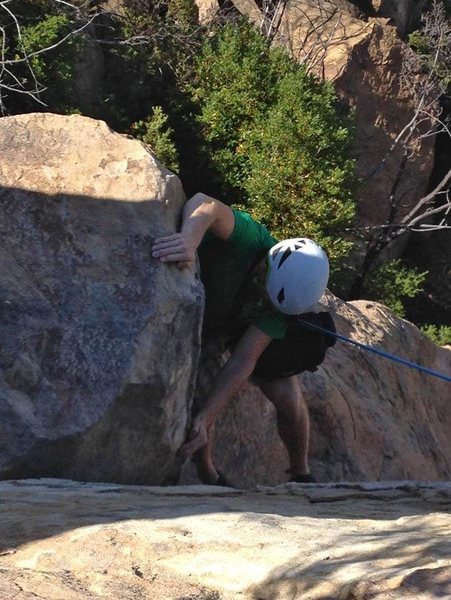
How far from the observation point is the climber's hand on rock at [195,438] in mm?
4719

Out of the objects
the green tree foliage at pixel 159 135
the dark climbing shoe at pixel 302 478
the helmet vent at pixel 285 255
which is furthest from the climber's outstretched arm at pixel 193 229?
the green tree foliage at pixel 159 135

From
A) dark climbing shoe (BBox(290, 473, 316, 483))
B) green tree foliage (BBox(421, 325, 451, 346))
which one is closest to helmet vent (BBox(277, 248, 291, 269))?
dark climbing shoe (BBox(290, 473, 316, 483))

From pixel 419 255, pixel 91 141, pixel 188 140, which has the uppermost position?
pixel 91 141

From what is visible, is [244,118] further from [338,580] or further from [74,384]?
[338,580]

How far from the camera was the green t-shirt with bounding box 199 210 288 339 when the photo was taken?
16.5 ft

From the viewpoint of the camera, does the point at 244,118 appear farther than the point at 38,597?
Yes

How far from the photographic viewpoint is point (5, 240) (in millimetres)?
4418

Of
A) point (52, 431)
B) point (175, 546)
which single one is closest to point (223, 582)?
point (175, 546)

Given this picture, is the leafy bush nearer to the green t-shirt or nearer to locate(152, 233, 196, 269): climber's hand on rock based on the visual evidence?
the green t-shirt

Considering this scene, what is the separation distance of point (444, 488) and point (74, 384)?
1.55 m

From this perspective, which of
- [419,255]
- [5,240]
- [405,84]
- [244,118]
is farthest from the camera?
[419,255]

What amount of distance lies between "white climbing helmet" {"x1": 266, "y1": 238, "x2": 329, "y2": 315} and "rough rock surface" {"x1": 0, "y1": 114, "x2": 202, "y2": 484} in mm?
378

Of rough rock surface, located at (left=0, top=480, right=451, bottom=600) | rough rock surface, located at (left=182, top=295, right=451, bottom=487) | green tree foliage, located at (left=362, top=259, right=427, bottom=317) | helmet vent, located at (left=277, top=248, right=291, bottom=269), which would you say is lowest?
green tree foliage, located at (left=362, top=259, right=427, bottom=317)

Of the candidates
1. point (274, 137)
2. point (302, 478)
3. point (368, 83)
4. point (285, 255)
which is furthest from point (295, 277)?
point (368, 83)
